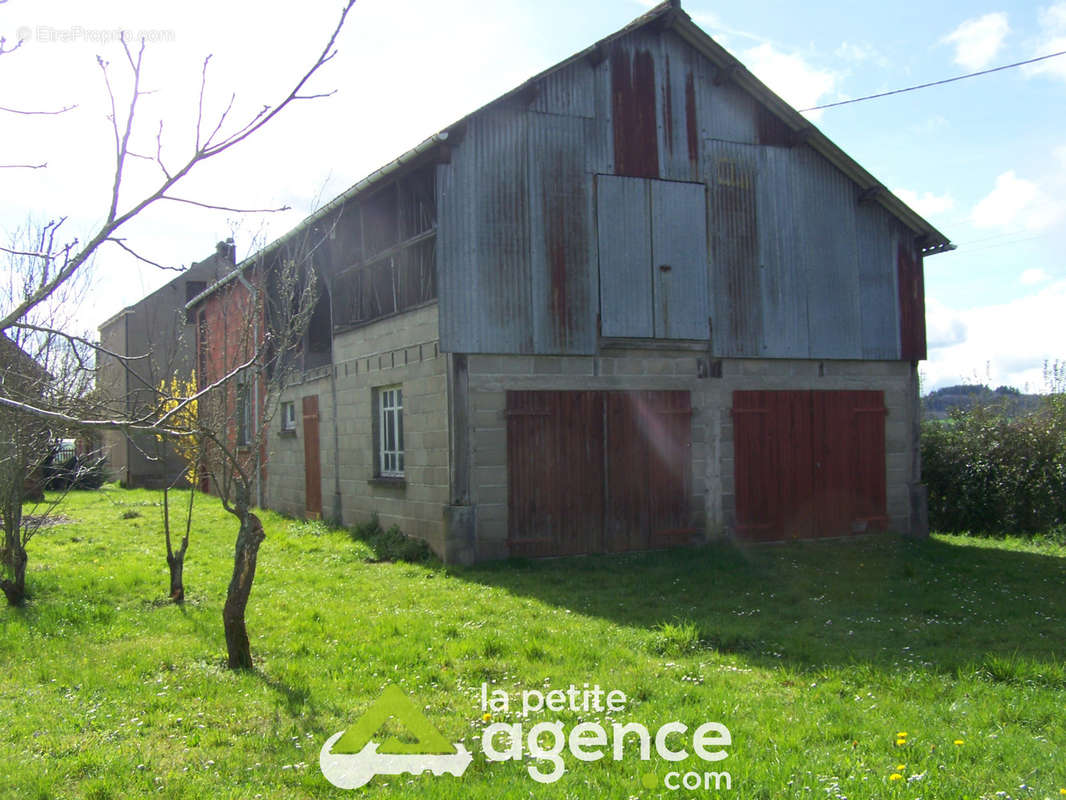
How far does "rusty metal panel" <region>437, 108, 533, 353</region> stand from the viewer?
12.4 meters

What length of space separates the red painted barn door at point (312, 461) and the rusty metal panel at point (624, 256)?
7034mm

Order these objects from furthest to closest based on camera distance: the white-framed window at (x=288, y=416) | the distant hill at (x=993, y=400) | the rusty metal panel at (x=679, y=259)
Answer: the white-framed window at (x=288, y=416)
the distant hill at (x=993, y=400)
the rusty metal panel at (x=679, y=259)

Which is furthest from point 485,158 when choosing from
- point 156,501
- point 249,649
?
point 156,501

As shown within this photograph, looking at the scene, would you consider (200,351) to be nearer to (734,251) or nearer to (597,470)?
(597,470)

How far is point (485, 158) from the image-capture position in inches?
500

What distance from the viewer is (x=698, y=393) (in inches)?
548

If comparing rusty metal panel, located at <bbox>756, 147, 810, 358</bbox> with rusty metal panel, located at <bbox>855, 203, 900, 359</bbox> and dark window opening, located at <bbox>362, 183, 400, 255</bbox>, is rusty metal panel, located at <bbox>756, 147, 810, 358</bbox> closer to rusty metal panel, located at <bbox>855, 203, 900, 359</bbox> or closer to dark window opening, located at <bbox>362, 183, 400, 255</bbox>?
rusty metal panel, located at <bbox>855, 203, 900, 359</bbox>

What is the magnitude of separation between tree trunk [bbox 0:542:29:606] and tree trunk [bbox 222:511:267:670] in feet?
14.4

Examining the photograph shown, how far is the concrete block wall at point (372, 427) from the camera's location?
12.8 metres

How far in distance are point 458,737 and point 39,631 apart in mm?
5305

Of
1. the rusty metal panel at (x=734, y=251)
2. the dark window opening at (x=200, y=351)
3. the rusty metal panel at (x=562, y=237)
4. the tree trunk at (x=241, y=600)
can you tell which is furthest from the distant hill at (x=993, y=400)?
the tree trunk at (x=241, y=600)

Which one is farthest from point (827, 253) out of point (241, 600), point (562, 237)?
point (241, 600)

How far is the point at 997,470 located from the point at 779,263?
6828 mm

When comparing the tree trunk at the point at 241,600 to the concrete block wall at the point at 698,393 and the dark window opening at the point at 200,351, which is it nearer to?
the concrete block wall at the point at 698,393
